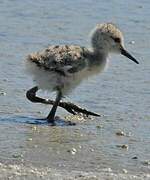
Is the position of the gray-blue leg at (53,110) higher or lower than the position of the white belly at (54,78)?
lower

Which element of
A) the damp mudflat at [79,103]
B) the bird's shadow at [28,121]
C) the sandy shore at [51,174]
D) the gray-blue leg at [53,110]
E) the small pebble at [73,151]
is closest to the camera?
the sandy shore at [51,174]

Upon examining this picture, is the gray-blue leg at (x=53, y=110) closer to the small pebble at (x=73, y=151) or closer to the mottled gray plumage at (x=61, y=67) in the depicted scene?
the mottled gray plumage at (x=61, y=67)

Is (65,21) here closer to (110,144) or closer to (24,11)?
(24,11)

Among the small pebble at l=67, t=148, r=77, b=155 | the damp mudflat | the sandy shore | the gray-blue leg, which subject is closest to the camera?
the sandy shore

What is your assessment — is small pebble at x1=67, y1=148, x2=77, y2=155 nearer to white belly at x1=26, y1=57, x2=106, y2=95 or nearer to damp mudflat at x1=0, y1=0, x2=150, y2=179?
damp mudflat at x1=0, y1=0, x2=150, y2=179

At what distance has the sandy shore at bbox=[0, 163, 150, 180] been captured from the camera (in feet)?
16.9

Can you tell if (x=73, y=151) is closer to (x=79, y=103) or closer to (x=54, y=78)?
(x=54, y=78)

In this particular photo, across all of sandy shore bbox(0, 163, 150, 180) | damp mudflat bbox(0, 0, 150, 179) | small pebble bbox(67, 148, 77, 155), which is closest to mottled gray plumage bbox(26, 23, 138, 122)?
damp mudflat bbox(0, 0, 150, 179)

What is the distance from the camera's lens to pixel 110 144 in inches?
241

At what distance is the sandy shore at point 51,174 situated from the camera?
5.14 meters

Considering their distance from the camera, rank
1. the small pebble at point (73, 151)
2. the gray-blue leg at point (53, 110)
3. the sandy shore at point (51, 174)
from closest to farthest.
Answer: the sandy shore at point (51, 174) < the small pebble at point (73, 151) < the gray-blue leg at point (53, 110)

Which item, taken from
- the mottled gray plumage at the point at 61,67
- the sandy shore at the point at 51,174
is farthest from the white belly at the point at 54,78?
the sandy shore at the point at 51,174

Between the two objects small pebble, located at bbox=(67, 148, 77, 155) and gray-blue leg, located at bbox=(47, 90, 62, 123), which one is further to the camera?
gray-blue leg, located at bbox=(47, 90, 62, 123)

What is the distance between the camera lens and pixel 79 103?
291 inches
